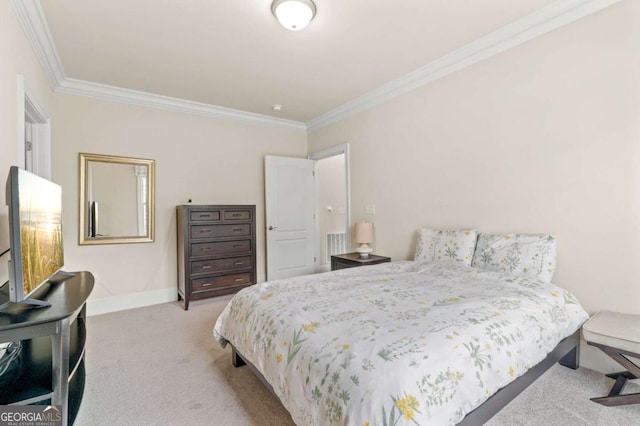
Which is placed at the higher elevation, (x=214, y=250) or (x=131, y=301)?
(x=214, y=250)

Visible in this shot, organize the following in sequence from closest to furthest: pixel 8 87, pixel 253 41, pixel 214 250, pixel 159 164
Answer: pixel 8 87 → pixel 253 41 → pixel 214 250 → pixel 159 164

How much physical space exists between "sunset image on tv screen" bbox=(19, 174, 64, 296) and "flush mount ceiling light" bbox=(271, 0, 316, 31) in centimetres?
174

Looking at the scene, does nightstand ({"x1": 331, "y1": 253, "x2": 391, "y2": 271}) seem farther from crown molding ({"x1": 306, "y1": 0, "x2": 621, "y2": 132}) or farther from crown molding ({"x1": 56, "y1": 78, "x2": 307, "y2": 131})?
crown molding ({"x1": 56, "y1": 78, "x2": 307, "y2": 131})

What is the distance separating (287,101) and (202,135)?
1.25 meters

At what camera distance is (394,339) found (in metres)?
1.21

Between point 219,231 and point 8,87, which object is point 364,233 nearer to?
point 219,231

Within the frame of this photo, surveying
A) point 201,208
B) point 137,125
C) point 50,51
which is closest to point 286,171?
point 201,208

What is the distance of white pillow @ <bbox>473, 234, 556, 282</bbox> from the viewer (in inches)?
84.0

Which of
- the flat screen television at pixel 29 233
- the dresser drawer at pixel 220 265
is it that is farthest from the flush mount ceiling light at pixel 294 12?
the dresser drawer at pixel 220 265

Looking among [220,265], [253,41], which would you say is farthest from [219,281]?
[253,41]

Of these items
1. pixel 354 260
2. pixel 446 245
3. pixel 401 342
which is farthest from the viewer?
pixel 354 260

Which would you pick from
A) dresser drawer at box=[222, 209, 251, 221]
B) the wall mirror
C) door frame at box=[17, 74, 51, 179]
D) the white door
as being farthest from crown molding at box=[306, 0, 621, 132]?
door frame at box=[17, 74, 51, 179]

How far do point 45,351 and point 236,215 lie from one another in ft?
7.72

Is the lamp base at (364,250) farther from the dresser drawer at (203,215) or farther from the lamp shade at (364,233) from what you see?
the dresser drawer at (203,215)
